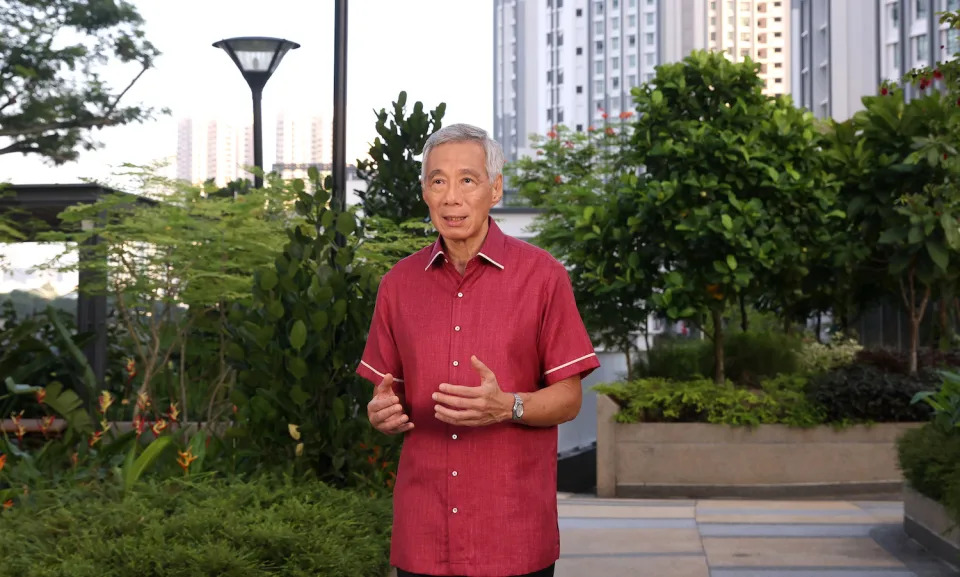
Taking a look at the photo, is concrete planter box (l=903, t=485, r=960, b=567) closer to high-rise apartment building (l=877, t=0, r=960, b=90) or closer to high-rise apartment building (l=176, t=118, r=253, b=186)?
high-rise apartment building (l=877, t=0, r=960, b=90)

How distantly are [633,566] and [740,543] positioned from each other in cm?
130

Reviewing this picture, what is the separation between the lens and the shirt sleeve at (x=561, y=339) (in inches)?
127

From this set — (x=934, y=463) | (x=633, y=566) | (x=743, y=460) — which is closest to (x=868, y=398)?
(x=743, y=460)

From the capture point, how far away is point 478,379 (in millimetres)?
3209

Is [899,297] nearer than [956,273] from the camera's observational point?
No

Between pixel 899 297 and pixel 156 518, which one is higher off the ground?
pixel 899 297

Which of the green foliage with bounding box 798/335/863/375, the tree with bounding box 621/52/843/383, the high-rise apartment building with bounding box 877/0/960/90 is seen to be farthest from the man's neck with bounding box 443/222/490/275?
the high-rise apartment building with bounding box 877/0/960/90

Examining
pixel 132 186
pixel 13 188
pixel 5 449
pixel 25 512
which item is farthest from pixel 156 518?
pixel 13 188

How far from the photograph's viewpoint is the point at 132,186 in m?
11.1

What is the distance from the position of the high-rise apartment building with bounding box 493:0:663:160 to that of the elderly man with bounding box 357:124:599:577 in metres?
146

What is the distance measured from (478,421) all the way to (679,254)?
12.9 m

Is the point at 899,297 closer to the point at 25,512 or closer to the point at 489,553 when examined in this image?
the point at 25,512

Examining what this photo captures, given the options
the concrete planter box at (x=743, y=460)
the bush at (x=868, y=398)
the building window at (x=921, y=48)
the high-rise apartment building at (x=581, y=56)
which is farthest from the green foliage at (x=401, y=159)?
the high-rise apartment building at (x=581, y=56)

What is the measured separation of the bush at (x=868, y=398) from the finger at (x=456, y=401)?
1275 centimetres
